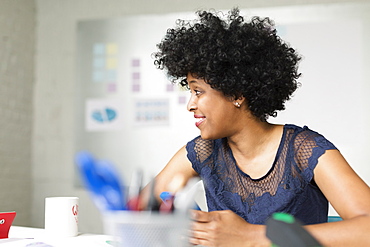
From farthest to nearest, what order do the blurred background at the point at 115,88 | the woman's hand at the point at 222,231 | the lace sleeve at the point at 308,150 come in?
the blurred background at the point at 115,88 → the lace sleeve at the point at 308,150 → the woman's hand at the point at 222,231

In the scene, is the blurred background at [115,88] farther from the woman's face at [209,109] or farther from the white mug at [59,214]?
the white mug at [59,214]

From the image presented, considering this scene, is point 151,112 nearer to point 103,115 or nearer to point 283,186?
point 103,115

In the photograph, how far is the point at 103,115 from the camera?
3.60m

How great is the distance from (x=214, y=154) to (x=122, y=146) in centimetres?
185

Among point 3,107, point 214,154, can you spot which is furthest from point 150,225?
point 3,107

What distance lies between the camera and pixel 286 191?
1.58 metres

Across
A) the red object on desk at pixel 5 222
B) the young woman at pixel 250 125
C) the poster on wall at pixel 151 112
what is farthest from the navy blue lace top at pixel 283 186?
the poster on wall at pixel 151 112

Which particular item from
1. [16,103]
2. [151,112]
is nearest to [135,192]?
[151,112]

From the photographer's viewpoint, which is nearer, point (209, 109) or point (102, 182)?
point (102, 182)

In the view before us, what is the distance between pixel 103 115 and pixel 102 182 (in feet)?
9.18

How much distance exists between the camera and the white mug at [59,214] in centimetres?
149

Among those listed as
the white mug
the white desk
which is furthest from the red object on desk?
the white mug

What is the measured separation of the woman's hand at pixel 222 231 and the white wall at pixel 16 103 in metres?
2.74

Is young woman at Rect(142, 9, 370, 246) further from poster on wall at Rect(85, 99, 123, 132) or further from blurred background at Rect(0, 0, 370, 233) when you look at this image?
poster on wall at Rect(85, 99, 123, 132)
